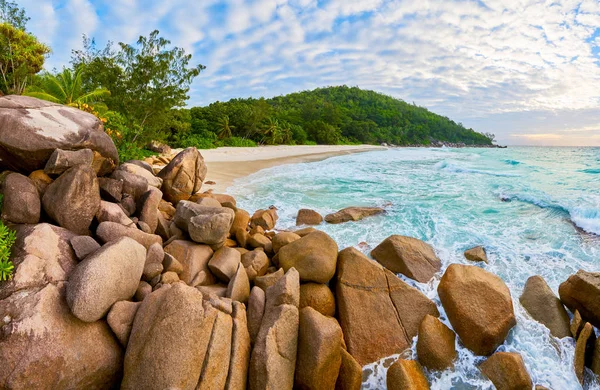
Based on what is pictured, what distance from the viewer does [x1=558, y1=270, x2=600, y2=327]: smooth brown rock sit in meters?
4.49

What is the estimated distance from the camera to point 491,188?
15492mm

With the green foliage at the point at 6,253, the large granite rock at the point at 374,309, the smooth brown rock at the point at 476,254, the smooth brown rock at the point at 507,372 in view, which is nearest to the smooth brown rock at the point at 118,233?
the green foliage at the point at 6,253

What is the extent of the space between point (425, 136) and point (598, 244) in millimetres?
112779

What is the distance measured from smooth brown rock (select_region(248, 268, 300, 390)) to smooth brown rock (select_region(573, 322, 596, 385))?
3849 mm

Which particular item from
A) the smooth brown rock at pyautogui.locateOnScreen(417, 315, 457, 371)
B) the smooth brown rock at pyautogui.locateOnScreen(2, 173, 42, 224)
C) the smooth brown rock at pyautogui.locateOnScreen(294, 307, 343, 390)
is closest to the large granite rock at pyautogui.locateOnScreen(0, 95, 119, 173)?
the smooth brown rock at pyautogui.locateOnScreen(2, 173, 42, 224)

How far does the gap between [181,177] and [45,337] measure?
17.6ft

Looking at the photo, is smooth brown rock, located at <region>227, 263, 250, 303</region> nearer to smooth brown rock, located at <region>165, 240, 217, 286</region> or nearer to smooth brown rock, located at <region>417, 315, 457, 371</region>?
smooth brown rock, located at <region>165, 240, 217, 286</region>

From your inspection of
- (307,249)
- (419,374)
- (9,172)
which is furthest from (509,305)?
(9,172)

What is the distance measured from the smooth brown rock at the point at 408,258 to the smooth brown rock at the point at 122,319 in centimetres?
467

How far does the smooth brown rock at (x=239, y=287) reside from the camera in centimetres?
434

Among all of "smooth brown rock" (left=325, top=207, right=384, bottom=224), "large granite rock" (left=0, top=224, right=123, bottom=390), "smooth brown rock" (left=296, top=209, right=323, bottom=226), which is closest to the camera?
"large granite rock" (left=0, top=224, right=123, bottom=390)

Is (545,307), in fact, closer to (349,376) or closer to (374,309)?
(374,309)

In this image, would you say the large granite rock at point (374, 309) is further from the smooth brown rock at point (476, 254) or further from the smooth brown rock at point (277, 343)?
the smooth brown rock at point (476, 254)

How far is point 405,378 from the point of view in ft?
11.5
